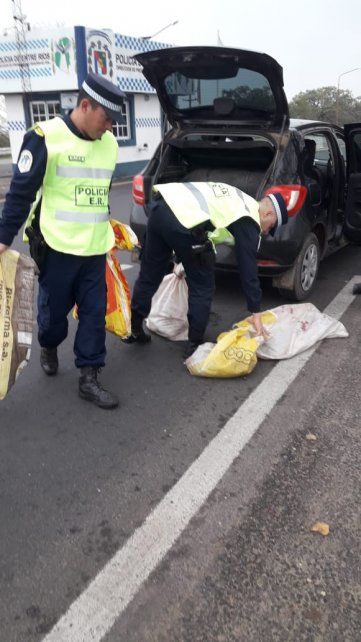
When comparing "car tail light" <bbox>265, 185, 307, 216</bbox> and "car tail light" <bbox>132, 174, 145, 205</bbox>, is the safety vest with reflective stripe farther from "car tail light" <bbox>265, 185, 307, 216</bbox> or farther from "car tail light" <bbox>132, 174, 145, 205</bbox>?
"car tail light" <bbox>132, 174, 145, 205</bbox>

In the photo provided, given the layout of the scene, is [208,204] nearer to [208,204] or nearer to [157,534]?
[208,204]

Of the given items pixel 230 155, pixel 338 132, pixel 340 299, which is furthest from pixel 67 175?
pixel 338 132

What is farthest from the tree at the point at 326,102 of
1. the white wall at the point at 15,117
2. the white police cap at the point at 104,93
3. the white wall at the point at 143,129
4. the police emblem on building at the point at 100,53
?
the white police cap at the point at 104,93

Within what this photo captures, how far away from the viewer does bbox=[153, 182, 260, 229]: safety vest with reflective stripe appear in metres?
3.18

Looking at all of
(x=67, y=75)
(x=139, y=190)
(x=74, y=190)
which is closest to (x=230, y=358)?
(x=74, y=190)

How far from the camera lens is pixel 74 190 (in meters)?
2.91

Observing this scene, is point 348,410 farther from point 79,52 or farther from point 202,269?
point 79,52

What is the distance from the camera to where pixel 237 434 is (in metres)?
2.92

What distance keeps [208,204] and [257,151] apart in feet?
6.36

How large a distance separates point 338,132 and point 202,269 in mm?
2955

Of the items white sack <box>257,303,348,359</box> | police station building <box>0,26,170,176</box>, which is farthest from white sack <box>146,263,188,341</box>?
police station building <box>0,26,170,176</box>

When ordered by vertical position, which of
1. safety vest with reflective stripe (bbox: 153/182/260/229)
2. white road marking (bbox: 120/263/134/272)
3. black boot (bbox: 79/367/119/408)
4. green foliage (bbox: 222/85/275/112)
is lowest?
white road marking (bbox: 120/263/134/272)

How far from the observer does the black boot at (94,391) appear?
10.5ft

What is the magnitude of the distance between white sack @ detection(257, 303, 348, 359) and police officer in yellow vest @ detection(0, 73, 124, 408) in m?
1.25
